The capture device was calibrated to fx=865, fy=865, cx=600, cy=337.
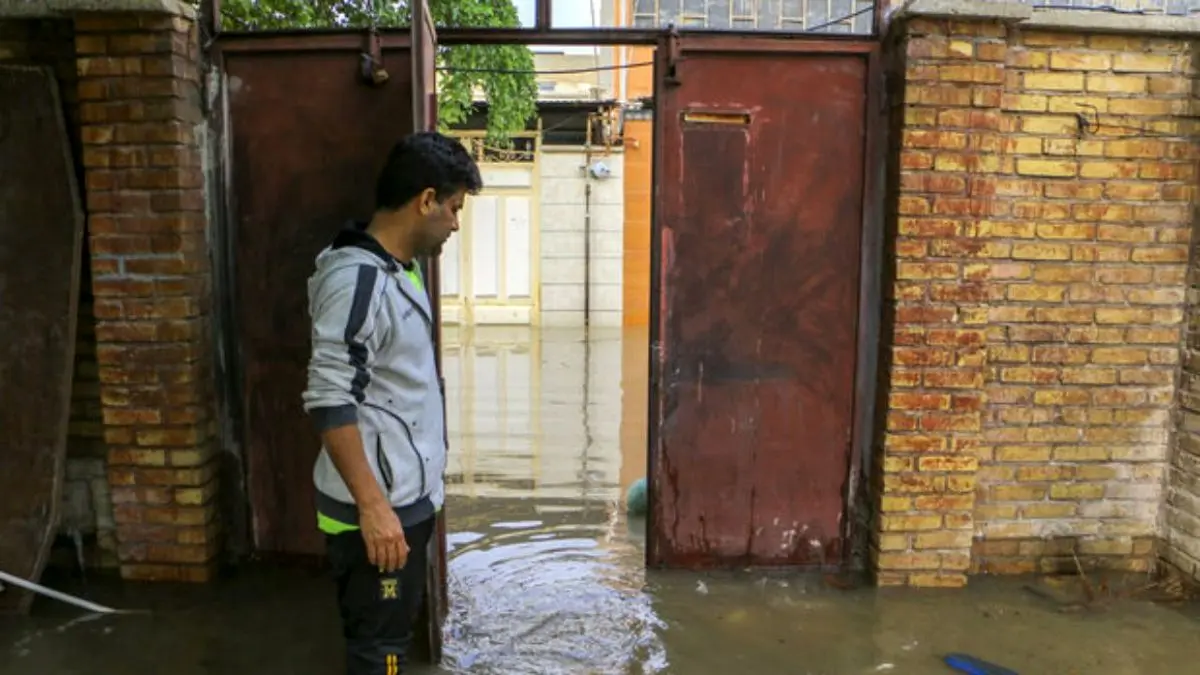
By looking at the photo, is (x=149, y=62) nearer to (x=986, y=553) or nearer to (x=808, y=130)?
(x=808, y=130)

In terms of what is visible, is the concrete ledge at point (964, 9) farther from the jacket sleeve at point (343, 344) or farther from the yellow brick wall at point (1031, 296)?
the jacket sleeve at point (343, 344)

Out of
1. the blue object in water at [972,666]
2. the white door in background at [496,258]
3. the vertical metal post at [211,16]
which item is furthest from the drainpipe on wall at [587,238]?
the blue object in water at [972,666]

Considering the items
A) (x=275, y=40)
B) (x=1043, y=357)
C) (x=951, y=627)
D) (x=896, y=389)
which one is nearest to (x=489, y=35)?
(x=275, y=40)

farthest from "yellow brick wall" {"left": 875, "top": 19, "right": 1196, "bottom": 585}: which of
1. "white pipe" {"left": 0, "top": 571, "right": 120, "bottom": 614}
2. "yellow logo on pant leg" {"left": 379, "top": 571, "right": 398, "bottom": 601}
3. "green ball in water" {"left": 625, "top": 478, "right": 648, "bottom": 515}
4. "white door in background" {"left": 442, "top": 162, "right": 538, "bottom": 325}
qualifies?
"white door in background" {"left": 442, "top": 162, "right": 538, "bottom": 325}

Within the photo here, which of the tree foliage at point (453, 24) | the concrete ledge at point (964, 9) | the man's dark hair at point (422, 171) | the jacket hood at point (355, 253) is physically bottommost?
the jacket hood at point (355, 253)

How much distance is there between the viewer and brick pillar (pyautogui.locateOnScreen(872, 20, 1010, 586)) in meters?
3.32

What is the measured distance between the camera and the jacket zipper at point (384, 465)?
6.99ft

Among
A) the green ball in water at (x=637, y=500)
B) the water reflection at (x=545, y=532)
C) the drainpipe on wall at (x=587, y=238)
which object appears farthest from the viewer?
the drainpipe on wall at (x=587, y=238)

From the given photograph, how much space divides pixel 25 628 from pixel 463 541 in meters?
1.77

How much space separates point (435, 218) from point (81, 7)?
1.95m

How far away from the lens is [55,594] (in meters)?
3.18

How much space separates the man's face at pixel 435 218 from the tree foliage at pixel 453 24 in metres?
2.41

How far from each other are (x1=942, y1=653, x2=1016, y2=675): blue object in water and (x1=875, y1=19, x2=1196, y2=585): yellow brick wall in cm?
57

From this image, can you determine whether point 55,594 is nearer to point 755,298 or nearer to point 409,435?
point 409,435
